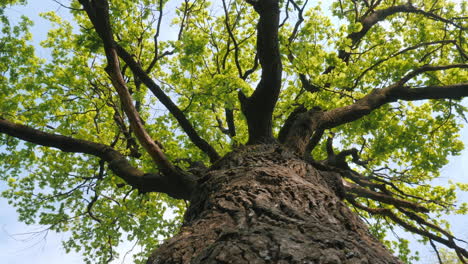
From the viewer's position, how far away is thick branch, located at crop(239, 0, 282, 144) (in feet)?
12.1

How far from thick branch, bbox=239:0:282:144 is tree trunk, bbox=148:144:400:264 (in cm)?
136

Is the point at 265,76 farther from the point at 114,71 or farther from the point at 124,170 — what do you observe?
the point at 124,170

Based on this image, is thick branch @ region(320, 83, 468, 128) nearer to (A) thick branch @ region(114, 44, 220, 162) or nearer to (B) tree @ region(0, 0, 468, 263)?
(B) tree @ region(0, 0, 468, 263)

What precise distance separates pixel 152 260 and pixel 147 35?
8337mm

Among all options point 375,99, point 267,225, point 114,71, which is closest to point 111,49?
point 114,71

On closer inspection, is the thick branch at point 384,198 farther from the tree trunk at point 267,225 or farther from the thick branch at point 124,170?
the thick branch at point 124,170

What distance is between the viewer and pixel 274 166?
3.71 meters

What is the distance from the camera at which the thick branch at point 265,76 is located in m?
3.69

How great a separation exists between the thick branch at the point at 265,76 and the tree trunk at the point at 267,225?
1361 millimetres

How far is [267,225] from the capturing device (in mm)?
1979

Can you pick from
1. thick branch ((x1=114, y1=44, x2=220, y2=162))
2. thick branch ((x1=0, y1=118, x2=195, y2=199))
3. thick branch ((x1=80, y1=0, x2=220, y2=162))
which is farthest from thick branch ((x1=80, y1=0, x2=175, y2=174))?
thick branch ((x1=114, y1=44, x2=220, y2=162))

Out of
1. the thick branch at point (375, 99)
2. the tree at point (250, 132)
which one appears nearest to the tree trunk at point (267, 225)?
the tree at point (250, 132)

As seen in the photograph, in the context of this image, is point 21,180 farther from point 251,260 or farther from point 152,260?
point 251,260

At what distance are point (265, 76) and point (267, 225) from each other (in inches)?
117
